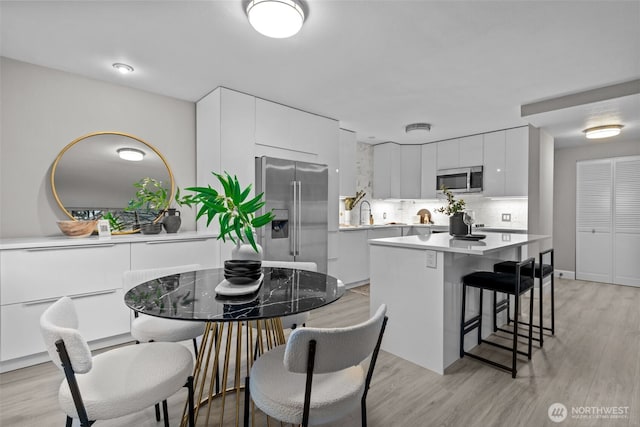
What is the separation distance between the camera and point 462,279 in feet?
8.18

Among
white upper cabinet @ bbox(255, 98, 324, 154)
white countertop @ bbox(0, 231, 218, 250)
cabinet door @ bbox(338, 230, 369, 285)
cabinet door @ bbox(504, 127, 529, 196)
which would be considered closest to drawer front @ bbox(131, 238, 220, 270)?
white countertop @ bbox(0, 231, 218, 250)

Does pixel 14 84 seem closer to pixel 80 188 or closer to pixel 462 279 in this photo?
pixel 80 188

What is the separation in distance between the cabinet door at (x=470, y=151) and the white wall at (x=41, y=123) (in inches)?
187

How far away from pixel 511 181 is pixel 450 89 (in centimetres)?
228

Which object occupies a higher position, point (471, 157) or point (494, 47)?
point (494, 47)

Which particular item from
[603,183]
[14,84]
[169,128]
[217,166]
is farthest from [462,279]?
[603,183]

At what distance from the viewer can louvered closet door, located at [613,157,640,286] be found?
15.6 ft

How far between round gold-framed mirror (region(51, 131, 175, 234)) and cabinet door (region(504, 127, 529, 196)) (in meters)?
4.74

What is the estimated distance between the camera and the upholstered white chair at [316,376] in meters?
0.98

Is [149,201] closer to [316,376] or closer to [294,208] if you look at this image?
[294,208]

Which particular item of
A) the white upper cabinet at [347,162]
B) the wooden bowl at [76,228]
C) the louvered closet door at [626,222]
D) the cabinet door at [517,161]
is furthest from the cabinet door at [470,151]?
the wooden bowl at [76,228]

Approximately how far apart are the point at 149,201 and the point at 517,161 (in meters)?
5.02

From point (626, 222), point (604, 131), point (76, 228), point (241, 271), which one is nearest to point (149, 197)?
point (76, 228)

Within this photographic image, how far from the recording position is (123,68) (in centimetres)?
A: 281
